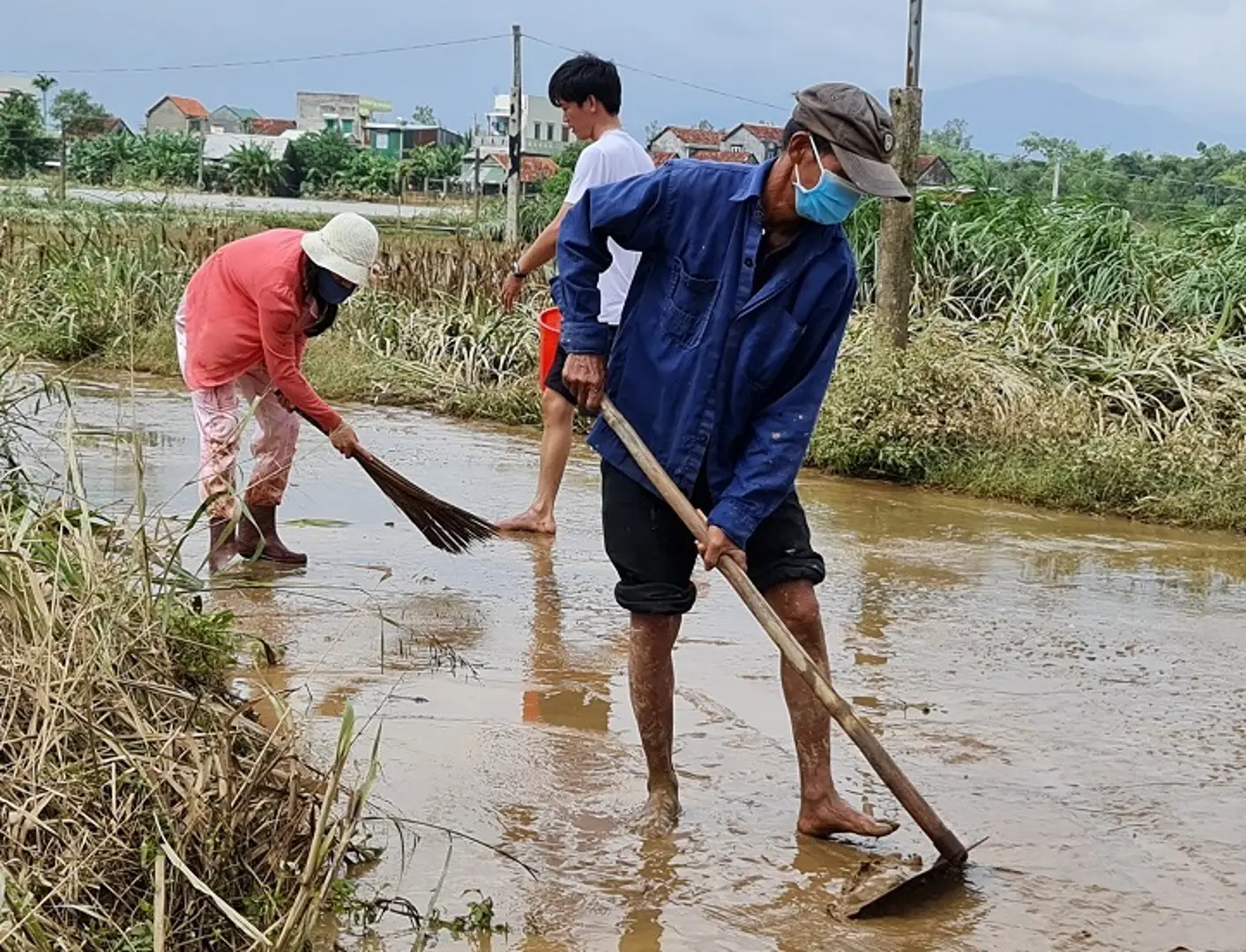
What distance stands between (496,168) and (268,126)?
46594 mm

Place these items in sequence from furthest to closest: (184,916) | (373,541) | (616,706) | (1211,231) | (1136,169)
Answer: (1136,169) < (1211,231) < (373,541) < (616,706) < (184,916)

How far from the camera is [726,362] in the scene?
3.99 m

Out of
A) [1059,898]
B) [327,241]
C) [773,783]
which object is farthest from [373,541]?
[1059,898]

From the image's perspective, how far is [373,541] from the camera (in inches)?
283

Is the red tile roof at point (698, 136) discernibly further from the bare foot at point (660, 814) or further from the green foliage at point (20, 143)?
the bare foot at point (660, 814)

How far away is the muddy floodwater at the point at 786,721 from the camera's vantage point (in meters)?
3.75

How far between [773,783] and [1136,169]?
121 ft

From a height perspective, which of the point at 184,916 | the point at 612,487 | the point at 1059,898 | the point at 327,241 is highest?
the point at 327,241

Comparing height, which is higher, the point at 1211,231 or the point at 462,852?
the point at 1211,231

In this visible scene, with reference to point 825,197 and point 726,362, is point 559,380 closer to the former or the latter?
point 726,362

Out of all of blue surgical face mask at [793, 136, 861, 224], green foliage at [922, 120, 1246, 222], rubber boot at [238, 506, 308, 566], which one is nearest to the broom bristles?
rubber boot at [238, 506, 308, 566]

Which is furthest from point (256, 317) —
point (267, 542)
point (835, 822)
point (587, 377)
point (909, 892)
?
point (909, 892)

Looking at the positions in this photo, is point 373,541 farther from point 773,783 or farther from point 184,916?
point 184,916

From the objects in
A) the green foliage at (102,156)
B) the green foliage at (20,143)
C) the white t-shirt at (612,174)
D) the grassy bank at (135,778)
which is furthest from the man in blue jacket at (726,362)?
the green foliage at (20,143)
